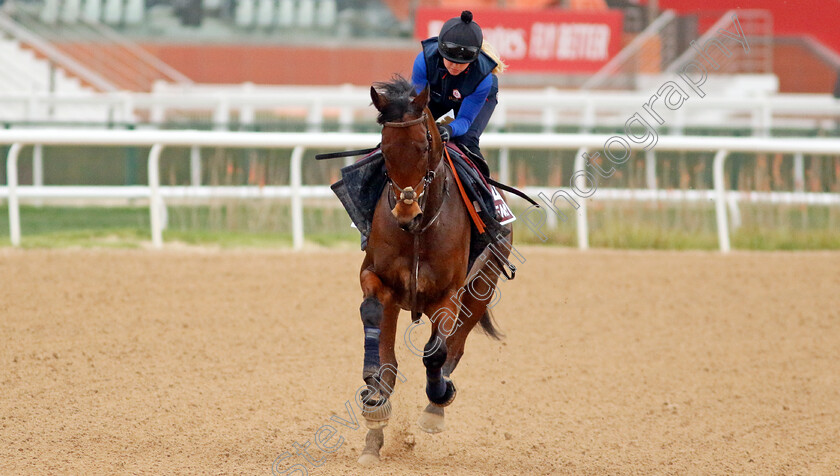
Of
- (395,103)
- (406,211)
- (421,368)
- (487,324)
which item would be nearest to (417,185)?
(406,211)

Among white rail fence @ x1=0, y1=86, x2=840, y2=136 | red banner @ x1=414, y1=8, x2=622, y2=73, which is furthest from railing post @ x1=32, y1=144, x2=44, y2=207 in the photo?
red banner @ x1=414, y1=8, x2=622, y2=73

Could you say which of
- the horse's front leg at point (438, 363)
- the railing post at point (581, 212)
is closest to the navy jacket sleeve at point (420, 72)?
the horse's front leg at point (438, 363)

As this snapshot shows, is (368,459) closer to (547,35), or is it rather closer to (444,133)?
(444,133)

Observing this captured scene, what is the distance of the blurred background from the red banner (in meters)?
0.04

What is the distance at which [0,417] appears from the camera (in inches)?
203

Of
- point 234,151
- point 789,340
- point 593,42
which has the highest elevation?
point 593,42

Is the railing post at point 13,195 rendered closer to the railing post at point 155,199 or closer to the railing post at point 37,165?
the railing post at point 155,199

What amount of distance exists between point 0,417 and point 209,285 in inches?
138

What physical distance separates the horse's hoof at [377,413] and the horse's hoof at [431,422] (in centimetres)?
48

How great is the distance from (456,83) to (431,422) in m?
1.80

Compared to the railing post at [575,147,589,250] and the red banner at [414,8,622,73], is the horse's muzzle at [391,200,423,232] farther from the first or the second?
the red banner at [414,8,622,73]

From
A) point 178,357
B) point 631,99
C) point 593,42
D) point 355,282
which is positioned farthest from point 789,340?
point 593,42

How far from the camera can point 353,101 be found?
568 inches

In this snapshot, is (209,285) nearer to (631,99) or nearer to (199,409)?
(199,409)
